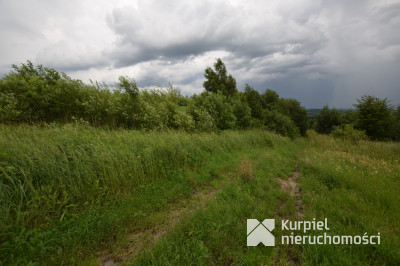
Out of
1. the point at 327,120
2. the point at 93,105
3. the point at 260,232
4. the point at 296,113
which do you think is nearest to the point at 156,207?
the point at 260,232

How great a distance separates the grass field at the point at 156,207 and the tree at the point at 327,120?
4474 cm

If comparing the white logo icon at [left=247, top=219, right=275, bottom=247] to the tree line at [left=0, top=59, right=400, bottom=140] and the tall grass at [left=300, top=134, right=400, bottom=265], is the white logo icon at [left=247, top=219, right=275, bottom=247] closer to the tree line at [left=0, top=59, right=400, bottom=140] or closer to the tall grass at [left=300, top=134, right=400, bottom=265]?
the tall grass at [left=300, top=134, right=400, bottom=265]

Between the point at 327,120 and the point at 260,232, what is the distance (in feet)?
172

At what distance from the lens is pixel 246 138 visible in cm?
1162

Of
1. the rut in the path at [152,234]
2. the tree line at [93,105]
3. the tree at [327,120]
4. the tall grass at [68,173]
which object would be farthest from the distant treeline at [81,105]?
the tree at [327,120]

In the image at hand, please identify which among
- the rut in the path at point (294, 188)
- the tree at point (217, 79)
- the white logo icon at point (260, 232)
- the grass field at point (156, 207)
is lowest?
the rut in the path at point (294, 188)

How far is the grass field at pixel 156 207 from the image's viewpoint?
2.55 metres

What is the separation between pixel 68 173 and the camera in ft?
12.2

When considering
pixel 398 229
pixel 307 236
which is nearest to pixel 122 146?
pixel 307 236

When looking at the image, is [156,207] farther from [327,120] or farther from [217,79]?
[327,120]

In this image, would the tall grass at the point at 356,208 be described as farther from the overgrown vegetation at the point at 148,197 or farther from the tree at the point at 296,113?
the tree at the point at 296,113

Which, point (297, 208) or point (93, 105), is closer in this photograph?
point (297, 208)

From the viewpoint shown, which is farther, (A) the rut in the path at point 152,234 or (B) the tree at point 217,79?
(B) the tree at point 217,79

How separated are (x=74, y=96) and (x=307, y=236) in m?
11.9
